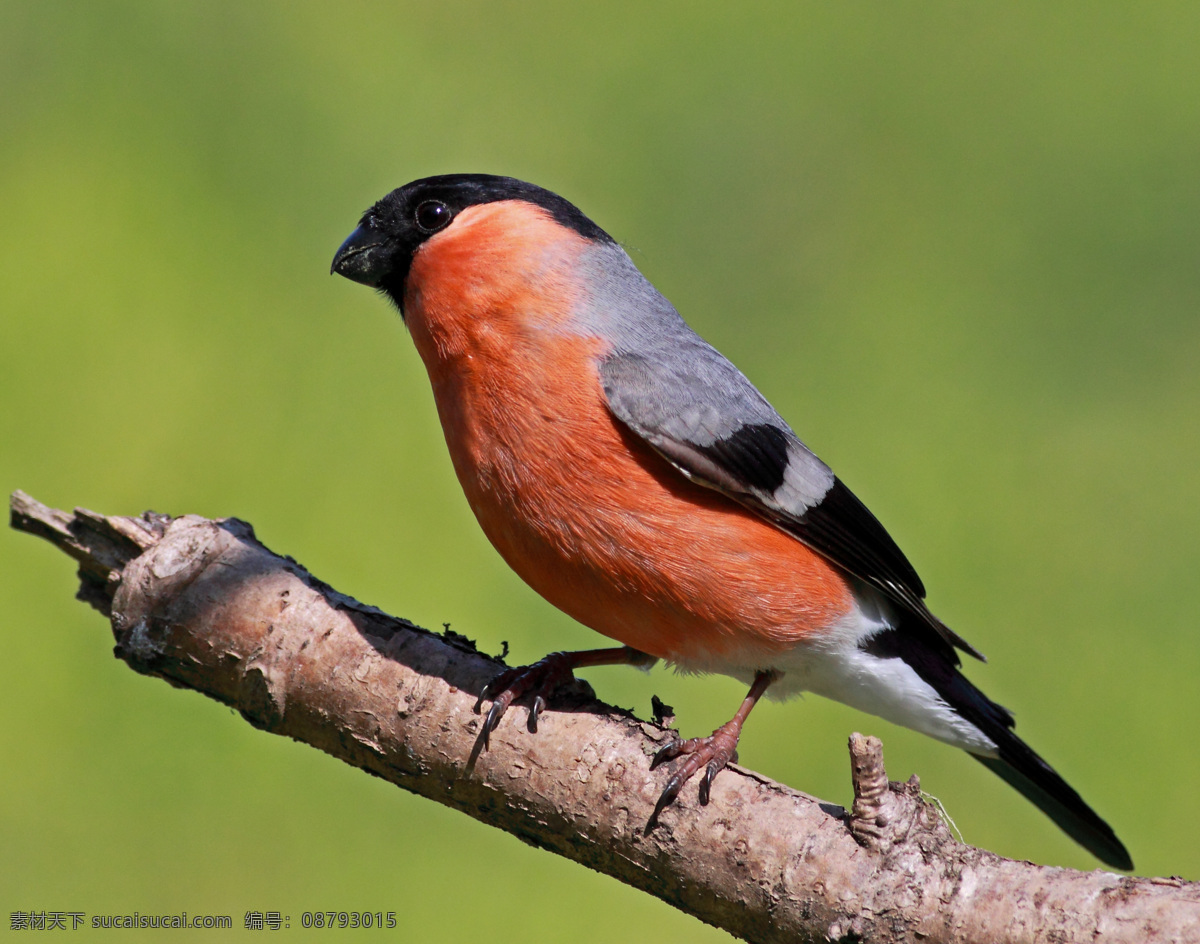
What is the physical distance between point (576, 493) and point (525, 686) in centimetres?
54

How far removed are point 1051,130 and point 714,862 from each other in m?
6.23

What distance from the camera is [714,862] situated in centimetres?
258

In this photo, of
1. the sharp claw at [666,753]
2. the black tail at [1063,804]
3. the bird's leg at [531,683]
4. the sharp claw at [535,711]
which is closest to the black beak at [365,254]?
the bird's leg at [531,683]

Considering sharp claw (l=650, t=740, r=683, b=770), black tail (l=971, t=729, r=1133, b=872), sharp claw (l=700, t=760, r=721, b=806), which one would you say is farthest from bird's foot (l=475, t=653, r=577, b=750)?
black tail (l=971, t=729, r=1133, b=872)

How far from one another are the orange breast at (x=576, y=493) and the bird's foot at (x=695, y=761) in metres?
0.35

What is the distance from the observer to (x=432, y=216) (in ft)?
11.1

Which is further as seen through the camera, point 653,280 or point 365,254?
point 653,280

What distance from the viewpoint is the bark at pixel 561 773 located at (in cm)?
230

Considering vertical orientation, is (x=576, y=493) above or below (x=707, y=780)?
above

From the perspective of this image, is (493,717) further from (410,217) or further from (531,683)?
(410,217)

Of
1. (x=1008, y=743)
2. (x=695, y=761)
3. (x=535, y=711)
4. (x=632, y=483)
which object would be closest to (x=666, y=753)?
(x=695, y=761)

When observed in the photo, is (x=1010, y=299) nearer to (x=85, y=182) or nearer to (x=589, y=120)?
(x=589, y=120)

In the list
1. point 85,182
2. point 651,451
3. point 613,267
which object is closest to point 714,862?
point 651,451

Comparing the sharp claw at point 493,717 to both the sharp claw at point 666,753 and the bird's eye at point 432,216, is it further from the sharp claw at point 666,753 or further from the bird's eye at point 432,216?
the bird's eye at point 432,216
